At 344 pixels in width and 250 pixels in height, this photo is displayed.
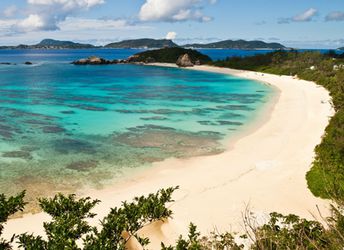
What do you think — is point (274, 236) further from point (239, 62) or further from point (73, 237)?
point (239, 62)

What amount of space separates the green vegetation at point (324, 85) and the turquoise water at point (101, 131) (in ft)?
33.6

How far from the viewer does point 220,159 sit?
30.3 m

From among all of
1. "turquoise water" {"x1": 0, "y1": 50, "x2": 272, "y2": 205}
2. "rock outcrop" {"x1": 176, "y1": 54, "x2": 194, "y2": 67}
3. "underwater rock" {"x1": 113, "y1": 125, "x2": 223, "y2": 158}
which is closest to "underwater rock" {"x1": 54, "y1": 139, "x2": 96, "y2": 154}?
"turquoise water" {"x1": 0, "y1": 50, "x2": 272, "y2": 205}

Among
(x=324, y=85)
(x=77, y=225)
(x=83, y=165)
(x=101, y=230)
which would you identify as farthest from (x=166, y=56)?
(x=101, y=230)

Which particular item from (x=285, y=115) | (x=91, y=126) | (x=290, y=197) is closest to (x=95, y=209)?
(x=290, y=197)

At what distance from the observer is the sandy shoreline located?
19312mm

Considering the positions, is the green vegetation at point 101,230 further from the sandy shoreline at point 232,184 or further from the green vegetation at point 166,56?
the green vegetation at point 166,56

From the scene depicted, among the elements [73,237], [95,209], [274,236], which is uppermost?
[73,237]

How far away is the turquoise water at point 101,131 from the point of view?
1069 inches

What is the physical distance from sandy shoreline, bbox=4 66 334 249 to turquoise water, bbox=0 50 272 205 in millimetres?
2491

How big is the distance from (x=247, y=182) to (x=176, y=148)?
34.7 ft

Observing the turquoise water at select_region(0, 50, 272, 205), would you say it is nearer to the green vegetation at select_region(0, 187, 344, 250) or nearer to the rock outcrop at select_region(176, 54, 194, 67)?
the green vegetation at select_region(0, 187, 344, 250)

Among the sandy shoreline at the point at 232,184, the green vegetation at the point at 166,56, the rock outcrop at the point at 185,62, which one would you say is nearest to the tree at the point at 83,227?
the sandy shoreline at the point at 232,184

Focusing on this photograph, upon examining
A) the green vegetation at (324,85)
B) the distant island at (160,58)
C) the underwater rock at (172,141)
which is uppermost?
the distant island at (160,58)
